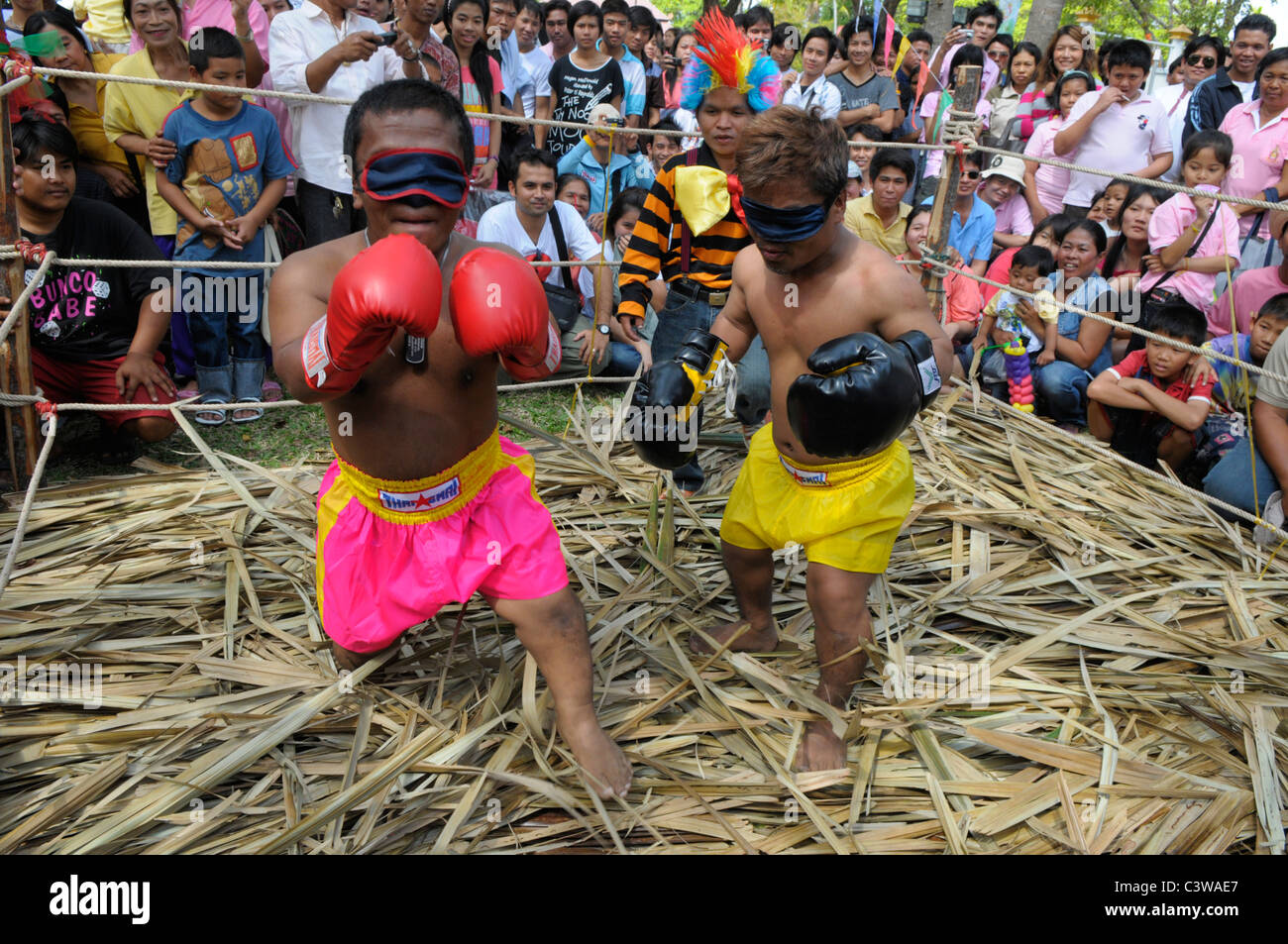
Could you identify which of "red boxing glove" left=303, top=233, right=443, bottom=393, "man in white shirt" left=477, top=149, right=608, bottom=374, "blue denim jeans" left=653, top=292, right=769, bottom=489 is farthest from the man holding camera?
"red boxing glove" left=303, top=233, right=443, bottom=393

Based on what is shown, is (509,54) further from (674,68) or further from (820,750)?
Answer: (820,750)

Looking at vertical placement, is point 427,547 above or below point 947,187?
below

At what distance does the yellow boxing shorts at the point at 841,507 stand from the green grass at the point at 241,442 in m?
2.04

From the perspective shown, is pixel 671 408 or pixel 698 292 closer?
pixel 671 408

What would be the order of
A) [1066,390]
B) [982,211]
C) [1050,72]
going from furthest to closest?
[1050,72]
[982,211]
[1066,390]

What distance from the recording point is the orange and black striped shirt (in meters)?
3.86

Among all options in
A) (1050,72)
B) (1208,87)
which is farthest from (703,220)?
(1050,72)

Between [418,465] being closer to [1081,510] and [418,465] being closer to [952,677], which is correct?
[952,677]

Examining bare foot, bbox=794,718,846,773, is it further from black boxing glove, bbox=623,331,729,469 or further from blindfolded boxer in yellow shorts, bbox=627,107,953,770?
black boxing glove, bbox=623,331,729,469

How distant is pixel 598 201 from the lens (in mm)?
6168

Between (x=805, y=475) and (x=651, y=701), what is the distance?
775 millimetres

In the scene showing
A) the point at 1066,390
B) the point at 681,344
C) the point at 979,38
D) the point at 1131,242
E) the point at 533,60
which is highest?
the point at 979,38

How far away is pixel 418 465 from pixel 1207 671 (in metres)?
2.43
